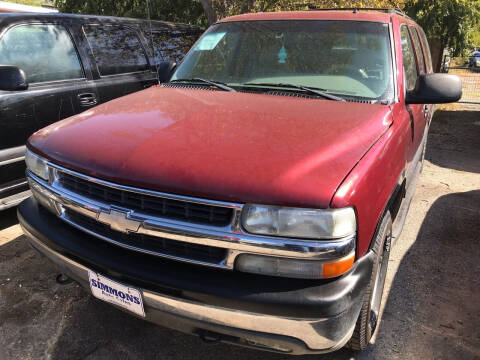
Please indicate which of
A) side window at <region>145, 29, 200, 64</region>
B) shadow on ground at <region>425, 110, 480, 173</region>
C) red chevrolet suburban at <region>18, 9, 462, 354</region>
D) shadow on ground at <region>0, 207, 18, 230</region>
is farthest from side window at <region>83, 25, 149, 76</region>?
shadow on ground at <region>425, 110, 480, 173</region>

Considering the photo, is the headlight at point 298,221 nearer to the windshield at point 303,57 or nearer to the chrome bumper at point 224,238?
the chrome bumper at point 224,238

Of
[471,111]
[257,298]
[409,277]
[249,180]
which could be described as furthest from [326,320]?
[471,111]

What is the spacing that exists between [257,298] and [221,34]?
2522 mm

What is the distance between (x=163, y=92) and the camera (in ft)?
9.98

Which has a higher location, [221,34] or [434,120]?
[221,34]

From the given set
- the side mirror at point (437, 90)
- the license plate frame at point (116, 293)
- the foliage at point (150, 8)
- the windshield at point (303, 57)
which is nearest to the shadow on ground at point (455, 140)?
the side mirror at point (437, 90)

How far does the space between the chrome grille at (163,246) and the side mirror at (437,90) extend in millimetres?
1749

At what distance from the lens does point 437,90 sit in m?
2.70

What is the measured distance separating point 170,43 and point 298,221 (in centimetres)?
453

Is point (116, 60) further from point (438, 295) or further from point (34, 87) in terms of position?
point (438, 295)

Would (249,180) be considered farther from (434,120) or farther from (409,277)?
(434,120)

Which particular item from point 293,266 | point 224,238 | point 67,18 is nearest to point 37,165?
point 224,238

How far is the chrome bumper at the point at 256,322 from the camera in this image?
171 centimetres

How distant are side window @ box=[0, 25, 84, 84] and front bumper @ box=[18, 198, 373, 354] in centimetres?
271
